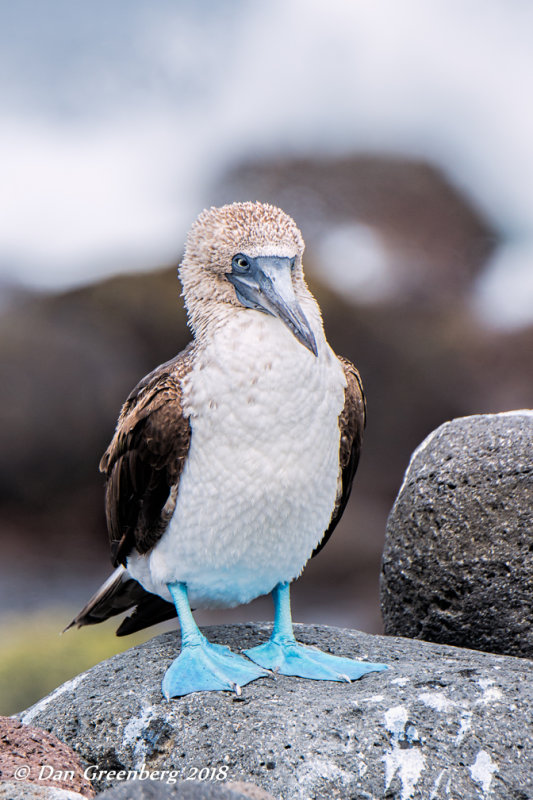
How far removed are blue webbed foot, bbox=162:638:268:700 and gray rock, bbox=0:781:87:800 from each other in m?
0.87

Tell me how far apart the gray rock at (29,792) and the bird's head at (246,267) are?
5.87 ft

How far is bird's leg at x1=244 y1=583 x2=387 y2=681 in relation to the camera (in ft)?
12.1

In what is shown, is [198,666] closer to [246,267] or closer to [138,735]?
[138,735]

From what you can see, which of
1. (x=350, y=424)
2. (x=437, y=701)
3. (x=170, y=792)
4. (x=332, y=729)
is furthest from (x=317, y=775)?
(x=350, y=424)

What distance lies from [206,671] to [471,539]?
1.38m

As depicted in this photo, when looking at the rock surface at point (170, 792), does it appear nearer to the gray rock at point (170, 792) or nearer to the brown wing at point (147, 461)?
the gray rock at point (170, 792)

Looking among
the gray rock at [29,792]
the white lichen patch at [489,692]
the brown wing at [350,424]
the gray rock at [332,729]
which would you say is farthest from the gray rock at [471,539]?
the gray rock at [29,792]

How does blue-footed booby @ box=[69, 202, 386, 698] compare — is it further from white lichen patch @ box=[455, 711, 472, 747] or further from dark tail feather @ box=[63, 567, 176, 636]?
white lichen patch @ box=[455, 711, 472, 747]

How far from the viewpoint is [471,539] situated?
13.4 ft

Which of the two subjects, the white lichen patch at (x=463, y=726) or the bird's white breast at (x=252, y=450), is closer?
the white lichen patch at (x=463, y=726)

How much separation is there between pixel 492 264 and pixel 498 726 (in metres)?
7.76

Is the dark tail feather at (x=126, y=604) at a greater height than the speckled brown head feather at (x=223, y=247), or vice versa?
the speckled brown head feather at (x=223, y=247)

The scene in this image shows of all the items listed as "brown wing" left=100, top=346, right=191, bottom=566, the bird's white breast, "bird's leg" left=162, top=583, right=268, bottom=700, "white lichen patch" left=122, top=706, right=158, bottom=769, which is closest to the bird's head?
the bird's white breast

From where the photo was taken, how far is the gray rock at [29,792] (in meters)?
2.62
